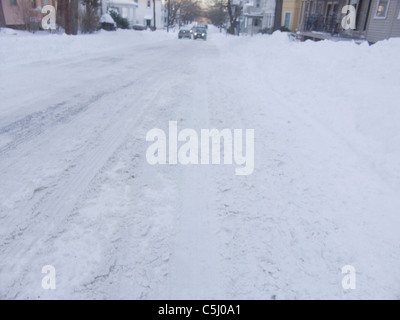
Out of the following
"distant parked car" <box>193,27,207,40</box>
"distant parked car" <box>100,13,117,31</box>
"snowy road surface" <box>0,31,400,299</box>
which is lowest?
"snowy road surface" <box>0,31,400,299</box>

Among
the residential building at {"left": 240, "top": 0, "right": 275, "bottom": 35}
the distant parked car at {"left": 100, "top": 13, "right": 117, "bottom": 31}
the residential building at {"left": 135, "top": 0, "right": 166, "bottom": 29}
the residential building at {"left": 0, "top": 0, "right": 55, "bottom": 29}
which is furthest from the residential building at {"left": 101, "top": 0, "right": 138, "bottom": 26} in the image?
the residential building at {"left": 0, "top": 0, "right": 55, "bottom": 29}

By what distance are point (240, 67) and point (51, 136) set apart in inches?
417

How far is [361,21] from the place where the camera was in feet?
72.6

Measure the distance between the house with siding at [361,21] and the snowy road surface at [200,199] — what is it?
12278 millimetres

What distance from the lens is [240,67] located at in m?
14.2

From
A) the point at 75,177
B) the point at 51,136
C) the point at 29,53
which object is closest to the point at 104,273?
the point at 75,177

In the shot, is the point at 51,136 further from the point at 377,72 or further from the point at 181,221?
the point at 377,72

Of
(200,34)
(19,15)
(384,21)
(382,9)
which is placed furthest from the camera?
(200,34)

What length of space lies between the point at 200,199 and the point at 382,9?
2079cm

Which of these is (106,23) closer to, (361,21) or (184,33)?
(184,33)

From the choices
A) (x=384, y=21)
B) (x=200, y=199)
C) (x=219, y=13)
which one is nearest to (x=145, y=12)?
(x=219, y=13)

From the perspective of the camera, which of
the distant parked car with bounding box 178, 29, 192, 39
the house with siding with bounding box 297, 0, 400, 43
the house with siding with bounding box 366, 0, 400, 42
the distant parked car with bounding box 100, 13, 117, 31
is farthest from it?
the distant parked car with bounding box 178, 29, 192, 39
